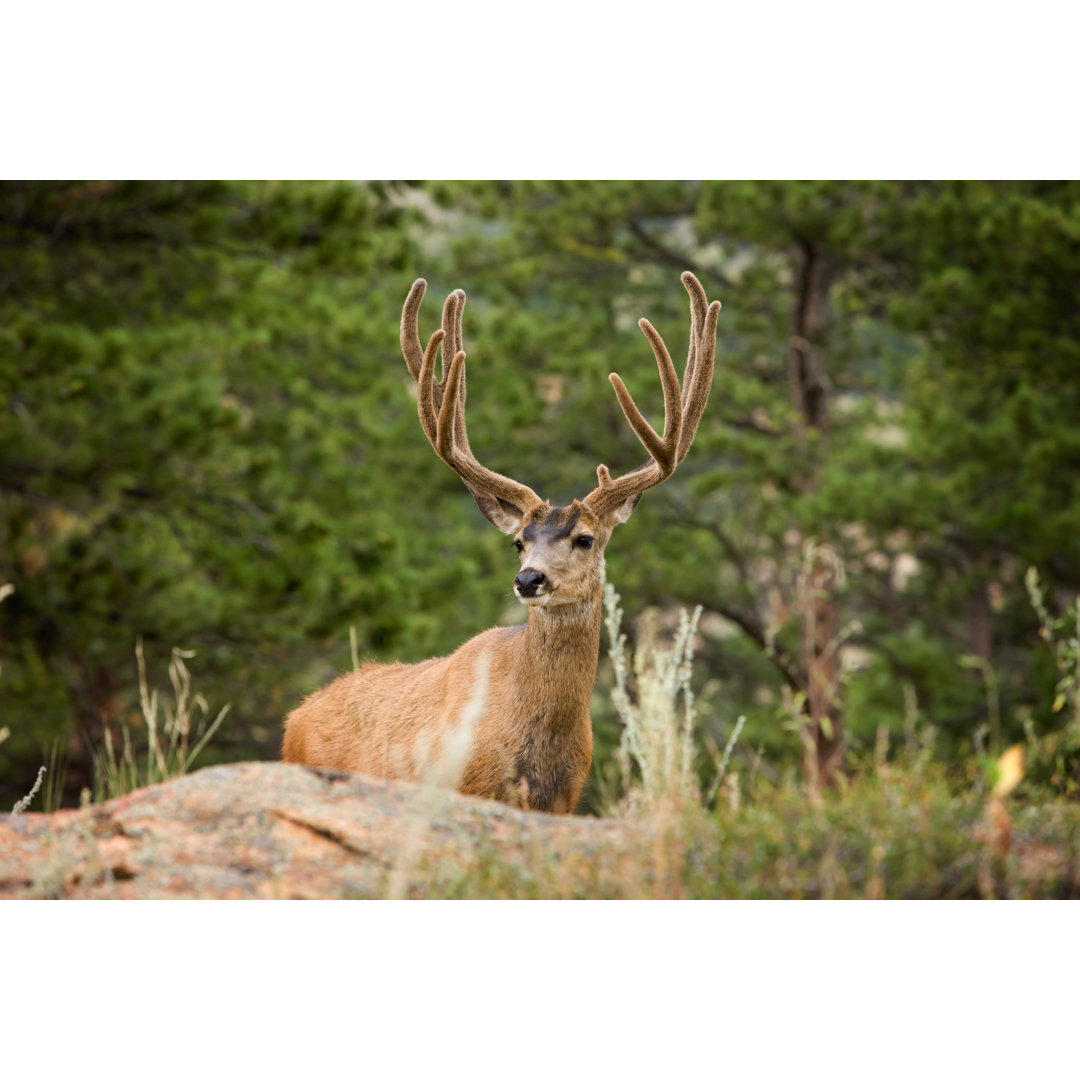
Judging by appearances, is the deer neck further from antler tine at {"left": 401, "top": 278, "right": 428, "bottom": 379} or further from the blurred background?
the blurred background

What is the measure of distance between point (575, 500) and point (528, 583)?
0.50 m

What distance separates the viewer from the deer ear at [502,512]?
614 cm

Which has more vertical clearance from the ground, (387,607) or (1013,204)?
(1013,204)

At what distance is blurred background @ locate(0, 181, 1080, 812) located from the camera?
11109mm

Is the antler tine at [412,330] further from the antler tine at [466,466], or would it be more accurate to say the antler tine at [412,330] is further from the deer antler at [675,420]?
the deer antler at [675,420]

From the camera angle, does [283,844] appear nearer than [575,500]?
Yes

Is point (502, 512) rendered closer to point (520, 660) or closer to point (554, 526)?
point (554, 526)

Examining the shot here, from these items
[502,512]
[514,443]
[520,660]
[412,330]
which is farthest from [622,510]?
[514,443]

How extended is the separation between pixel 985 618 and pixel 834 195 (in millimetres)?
5174

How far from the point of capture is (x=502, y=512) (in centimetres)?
617

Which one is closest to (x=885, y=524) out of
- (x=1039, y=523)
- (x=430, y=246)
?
(x=1039, y=523)

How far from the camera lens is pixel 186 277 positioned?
13.6m

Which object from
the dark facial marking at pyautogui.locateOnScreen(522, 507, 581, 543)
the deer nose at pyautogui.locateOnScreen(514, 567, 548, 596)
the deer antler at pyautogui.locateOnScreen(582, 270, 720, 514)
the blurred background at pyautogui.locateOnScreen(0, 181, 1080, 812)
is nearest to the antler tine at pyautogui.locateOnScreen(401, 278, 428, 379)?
the dark facial marking at pyautogui.locateOnScreen(522, 507, 581, 543)

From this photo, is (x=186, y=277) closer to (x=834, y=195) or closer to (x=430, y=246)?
(x=834, y=195)
